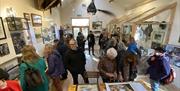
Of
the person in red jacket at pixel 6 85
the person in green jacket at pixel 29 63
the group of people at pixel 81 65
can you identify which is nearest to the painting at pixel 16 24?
the group of people at pixel 81 65

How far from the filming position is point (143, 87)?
214 centimetres

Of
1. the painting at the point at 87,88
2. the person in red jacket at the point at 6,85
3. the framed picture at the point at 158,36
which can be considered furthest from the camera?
the framed picture at the point at 158,36

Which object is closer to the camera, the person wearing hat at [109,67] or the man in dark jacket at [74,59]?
the person wearing hat at [109,67]

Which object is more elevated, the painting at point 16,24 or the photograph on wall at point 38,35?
the painting at point 16,24

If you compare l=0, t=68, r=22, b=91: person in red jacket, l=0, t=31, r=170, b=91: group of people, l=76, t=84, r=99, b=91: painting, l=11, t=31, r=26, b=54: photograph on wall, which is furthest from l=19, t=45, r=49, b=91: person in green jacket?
l=11, t=31, r=26, b=54: photograph on wall

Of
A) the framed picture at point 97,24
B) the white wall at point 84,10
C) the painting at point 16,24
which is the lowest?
the framed picture at point 97,24

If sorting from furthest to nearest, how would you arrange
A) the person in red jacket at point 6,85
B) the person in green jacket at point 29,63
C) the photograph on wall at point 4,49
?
1. the photograph on wall at point 4,49
2. the person in green jacket at point 29,63
3. the person in red jacket at point 6,85

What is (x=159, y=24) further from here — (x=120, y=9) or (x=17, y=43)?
(x=120, y=9)

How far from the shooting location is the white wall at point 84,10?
35.7 ft

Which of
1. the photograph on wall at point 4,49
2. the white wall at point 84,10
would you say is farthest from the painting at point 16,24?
the white wall at point 84,10

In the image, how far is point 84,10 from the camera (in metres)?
11.0

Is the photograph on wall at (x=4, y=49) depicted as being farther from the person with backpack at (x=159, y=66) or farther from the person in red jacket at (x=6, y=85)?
the person with backpack at (x=159, y=66)

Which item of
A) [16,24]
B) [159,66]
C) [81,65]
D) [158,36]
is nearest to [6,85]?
[81,65]

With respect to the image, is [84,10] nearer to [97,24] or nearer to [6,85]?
[97,24]
